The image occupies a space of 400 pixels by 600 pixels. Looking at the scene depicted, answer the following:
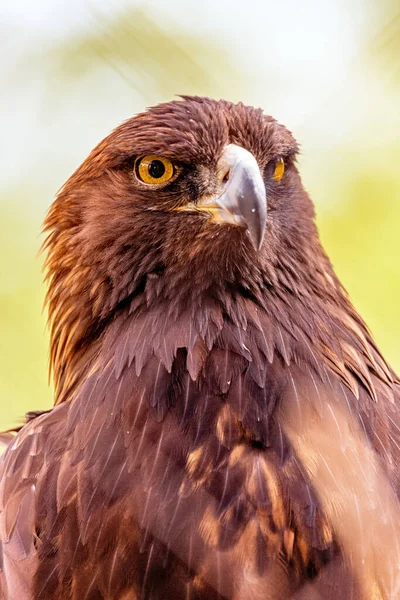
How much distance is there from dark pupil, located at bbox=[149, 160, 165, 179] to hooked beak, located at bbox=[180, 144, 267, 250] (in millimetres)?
123

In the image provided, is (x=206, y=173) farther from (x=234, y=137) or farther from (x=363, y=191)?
(x=363, y=191)

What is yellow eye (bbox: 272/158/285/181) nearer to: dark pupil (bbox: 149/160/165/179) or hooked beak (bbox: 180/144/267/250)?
hooked beak (bbox: 180/144/267/250)

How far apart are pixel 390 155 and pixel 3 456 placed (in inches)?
52.8

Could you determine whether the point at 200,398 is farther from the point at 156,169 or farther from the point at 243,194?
the point at 156,169

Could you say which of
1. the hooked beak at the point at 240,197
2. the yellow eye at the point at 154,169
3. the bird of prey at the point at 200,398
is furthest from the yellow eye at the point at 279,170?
the yellow eye at the point at 154,169

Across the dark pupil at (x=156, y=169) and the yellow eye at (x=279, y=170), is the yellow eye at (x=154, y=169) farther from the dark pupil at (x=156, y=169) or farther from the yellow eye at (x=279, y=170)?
the yellow eye at (x=279, y=170)

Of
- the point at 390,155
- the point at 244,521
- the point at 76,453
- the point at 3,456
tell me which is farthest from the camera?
the point at 390,155

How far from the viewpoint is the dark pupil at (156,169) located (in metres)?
2.36

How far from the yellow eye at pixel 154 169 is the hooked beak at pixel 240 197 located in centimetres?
11

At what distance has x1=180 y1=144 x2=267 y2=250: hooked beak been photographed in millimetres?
2121

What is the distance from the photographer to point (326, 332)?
7.65 ft

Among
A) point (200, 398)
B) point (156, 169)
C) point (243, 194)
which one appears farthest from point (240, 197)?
point (200, 398)

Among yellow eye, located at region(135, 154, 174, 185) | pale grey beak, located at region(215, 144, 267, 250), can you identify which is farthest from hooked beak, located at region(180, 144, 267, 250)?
yellow eye, located at region(135, 154, 174, 185)

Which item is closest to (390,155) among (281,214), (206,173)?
(281,214)
